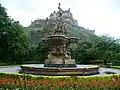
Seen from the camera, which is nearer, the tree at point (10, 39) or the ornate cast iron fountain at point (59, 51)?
the ornate cast iron fountain at point (59, 51)

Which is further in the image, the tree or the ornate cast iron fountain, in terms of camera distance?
the tree

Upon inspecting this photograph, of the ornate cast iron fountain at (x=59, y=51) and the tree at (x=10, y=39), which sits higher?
the tree at (x=10, y=39)

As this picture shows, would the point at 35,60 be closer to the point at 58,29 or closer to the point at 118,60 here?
the point at 118,60

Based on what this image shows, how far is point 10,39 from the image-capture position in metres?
41.5

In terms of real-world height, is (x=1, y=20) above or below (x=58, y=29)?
above

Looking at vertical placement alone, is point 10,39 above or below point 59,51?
above

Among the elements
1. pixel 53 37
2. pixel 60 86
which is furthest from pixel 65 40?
pixel 60 86

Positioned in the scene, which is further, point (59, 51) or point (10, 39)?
point (10, 39)

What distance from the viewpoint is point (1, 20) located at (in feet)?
134

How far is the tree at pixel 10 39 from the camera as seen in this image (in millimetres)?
41000

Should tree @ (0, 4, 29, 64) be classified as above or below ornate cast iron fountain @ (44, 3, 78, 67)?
above

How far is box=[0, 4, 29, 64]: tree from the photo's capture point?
4100 cm

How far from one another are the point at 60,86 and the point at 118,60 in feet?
103

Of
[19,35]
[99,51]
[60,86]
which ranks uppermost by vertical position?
[19,35]
